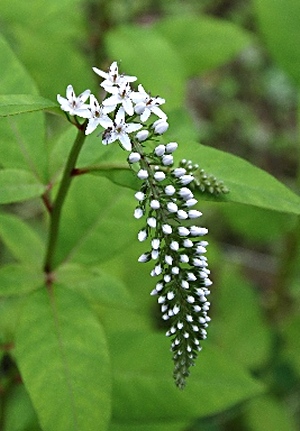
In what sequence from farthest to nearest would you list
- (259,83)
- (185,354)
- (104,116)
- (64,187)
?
1. (259,83)
2. (64,187)
3. (185,354)
4. (104,116)

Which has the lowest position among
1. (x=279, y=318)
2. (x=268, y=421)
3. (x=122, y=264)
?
(x=268, y=421)

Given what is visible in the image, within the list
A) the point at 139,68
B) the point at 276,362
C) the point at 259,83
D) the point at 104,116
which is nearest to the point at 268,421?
the point at 276,362

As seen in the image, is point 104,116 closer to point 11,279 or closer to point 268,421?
point 11,279

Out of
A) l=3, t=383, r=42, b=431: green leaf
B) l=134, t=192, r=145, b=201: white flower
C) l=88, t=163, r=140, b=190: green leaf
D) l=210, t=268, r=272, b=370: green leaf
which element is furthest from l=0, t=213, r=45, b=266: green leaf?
l=210, t=268, r=272, b=370: green leaf

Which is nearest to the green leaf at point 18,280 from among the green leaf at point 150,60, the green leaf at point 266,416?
the green leaf at point 150,60

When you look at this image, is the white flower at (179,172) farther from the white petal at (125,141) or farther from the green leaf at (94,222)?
the green leaf at (94,222)

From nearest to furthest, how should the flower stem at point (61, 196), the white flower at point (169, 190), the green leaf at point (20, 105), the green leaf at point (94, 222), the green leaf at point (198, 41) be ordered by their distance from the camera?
the green leaf at point (20, 105) → the white flower at point (169, 190) → the flower stem at point (61, 196) → the green leaf at point (94, 222) → the green leaf at point (198, 41)
